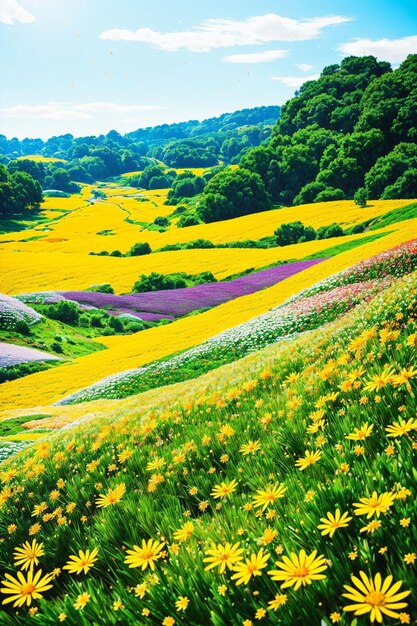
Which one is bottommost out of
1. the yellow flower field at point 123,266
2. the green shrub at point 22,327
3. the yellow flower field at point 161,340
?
the yellow flower field at point 161,340

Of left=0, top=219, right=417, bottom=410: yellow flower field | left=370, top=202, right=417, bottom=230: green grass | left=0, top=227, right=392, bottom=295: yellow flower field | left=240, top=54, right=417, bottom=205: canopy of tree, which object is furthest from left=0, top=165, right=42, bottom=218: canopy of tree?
left=370, top=202, right=417, bottom=230: green grass

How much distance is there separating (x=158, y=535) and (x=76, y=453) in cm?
268

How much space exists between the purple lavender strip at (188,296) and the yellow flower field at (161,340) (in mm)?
2720

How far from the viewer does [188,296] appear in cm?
3406

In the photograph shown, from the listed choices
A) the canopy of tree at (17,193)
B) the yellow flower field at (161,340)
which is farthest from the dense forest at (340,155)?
the canopy of tree at (17,193)

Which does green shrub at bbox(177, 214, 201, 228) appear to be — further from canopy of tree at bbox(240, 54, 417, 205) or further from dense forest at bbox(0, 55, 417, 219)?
canopy of tree at bbox(240, 54, 417, 205)

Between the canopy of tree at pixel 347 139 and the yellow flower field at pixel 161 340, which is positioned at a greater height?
the canopy of tree at pixel 347 139

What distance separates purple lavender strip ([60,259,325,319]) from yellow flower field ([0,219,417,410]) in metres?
2.72

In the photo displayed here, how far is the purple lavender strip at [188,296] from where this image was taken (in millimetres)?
32344

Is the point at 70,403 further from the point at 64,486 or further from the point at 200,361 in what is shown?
the point at 64,486

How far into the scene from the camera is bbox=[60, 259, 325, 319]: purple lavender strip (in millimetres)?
32344

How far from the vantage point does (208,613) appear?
1.82 metres

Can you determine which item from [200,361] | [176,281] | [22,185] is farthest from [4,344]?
[22,185]

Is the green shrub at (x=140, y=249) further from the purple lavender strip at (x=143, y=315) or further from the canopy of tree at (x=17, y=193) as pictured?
the canopy of tree at (x=17, y=193)
